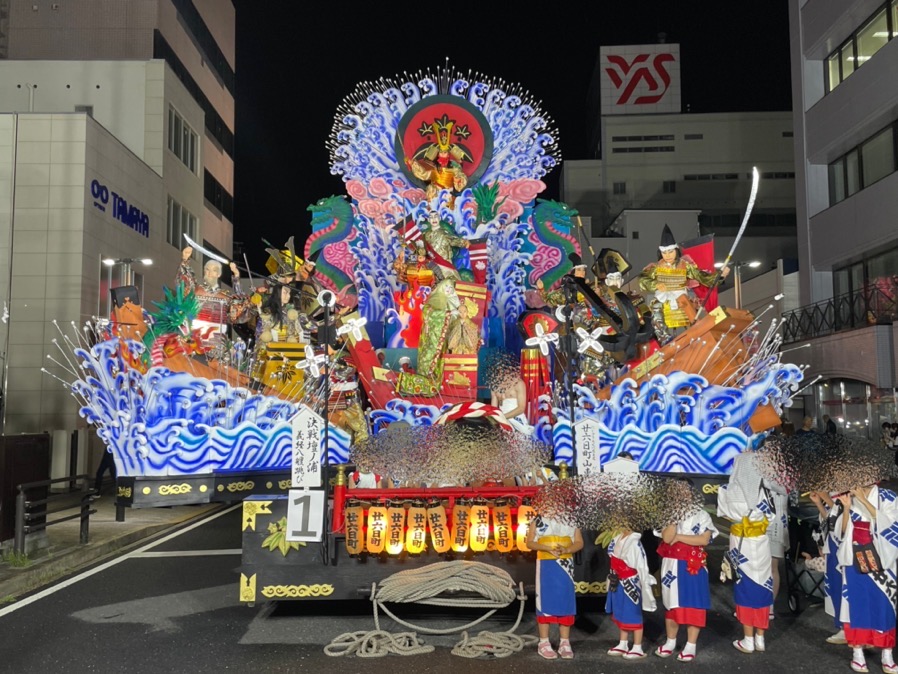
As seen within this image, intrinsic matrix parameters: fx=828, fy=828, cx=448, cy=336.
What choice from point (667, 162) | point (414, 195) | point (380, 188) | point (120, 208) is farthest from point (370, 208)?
point (667, 162)

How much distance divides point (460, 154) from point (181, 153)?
16833mm

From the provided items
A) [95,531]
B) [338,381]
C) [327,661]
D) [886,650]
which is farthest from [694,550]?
[95,531]

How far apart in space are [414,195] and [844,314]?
42.9ft

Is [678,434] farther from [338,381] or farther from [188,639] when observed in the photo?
[188,639]

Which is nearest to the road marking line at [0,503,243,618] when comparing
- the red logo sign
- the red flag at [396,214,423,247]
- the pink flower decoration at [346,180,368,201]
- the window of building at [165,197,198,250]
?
the red flag at [396,214,423,247]

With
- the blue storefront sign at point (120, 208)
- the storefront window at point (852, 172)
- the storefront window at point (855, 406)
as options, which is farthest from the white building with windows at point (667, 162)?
the blue storefront sign at point (120, 208)

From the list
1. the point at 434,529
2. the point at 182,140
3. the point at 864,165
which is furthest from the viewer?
the point at 182,140

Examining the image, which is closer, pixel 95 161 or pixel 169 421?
pixel 169 421

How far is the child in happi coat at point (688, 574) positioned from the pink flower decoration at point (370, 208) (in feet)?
34.9

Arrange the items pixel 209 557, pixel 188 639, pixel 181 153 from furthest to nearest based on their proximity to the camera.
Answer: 1. pixel 181 153
2. pixel 209 557
3. pixel 188 639

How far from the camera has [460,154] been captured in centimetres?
1590

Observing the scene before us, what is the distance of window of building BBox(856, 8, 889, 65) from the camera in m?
20.9

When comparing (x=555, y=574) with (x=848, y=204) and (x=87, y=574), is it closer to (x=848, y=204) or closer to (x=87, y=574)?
(x=87, y=574)

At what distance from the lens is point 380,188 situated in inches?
635
